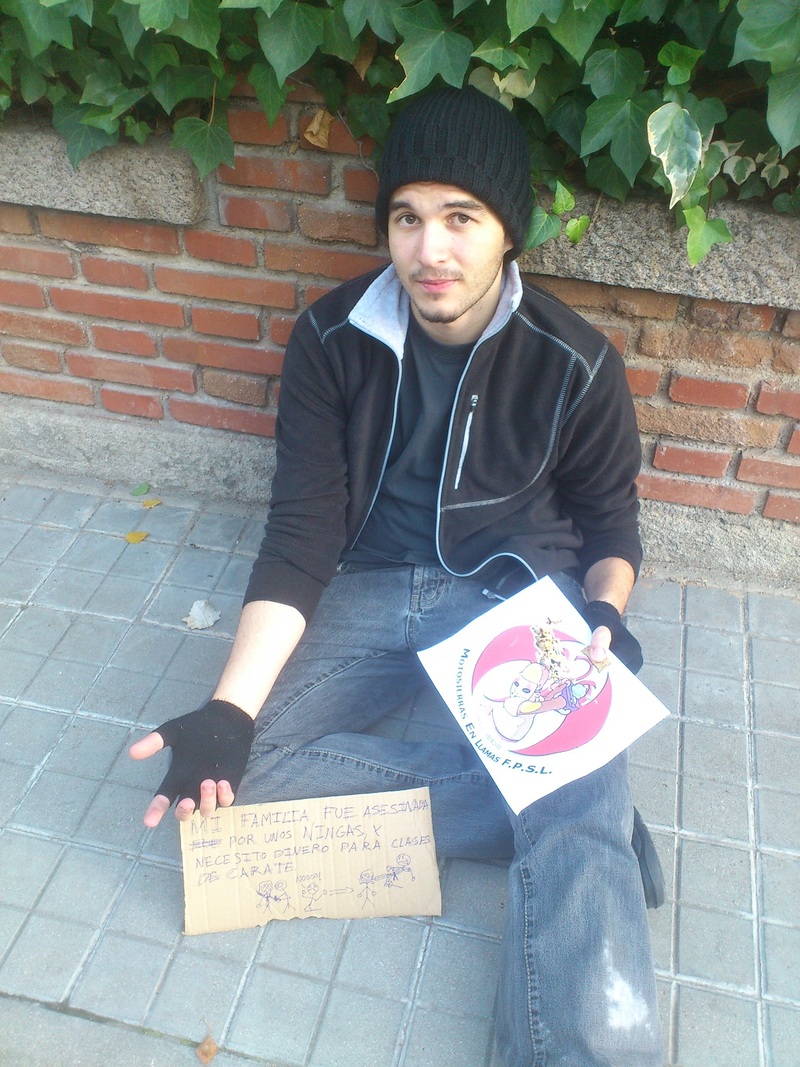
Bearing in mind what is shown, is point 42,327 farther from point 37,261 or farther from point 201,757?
point 201,757

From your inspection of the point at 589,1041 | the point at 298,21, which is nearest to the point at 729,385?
the point at 298,21

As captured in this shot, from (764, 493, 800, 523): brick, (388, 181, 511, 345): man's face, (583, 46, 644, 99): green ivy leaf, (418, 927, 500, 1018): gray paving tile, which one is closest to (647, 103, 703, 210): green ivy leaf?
(583, 46, 644, 99): green ivy leaf

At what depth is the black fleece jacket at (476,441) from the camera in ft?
6.03

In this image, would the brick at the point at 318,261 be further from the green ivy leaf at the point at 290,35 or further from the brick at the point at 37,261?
the brick at the point at 37,261

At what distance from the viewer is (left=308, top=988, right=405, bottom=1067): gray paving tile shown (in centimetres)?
148

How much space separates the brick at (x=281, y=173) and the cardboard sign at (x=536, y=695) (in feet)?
3.56

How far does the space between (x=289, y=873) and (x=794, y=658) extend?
1355mm

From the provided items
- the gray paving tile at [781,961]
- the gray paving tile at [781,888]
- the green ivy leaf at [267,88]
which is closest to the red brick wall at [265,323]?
the green ivy leaf at [267,88]

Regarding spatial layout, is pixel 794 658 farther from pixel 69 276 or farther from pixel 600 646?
pixel 69 276

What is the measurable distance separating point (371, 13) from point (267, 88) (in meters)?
0.29

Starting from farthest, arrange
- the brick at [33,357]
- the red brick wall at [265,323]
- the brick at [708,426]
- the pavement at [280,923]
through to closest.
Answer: the brick at [33,357] < the brick at [708,426] < the red brick wall at [265,323] < the pavement at [280,923]

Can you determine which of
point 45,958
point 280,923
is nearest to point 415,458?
point 280,923

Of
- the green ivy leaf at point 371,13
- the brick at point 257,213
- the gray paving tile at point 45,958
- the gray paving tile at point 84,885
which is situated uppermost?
the green ivy leaf at point 371,13

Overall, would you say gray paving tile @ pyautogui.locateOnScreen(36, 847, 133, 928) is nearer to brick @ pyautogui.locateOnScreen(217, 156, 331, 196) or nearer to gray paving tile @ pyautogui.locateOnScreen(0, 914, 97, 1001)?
gray paving tile @ pyautogui.locateOnScreen(0, 914, 97, 1001)
